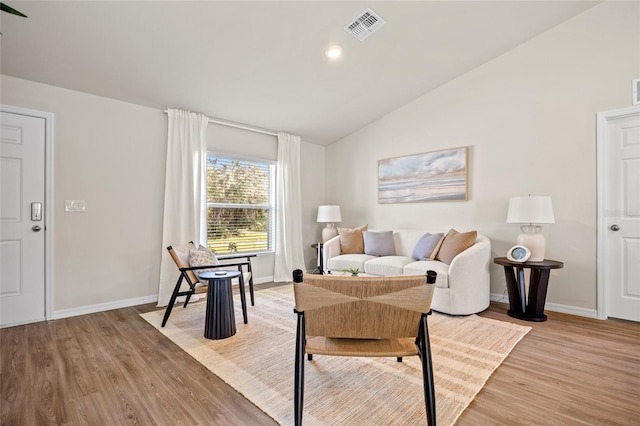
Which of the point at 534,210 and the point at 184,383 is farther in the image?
the point at 534,210

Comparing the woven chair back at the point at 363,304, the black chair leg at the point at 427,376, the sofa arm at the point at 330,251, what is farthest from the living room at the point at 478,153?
the black chair leg at the point at 427,376

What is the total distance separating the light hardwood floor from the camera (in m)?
1.67

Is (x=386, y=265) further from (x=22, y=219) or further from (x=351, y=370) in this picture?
(x=22, y=219)

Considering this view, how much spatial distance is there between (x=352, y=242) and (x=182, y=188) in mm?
2423

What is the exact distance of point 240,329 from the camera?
2.92 meters

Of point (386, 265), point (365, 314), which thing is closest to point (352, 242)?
point (386, 265)

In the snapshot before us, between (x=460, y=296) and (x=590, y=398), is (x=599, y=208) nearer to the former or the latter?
(x=460, y=296)

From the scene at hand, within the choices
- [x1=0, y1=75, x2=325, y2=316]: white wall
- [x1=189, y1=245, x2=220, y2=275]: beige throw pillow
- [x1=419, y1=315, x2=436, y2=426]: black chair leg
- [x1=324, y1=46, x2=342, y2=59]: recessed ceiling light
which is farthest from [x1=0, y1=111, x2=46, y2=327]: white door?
[x1=419, y1=315, x2=436, y2=426]: black chair leg

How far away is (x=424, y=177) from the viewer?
4531mm

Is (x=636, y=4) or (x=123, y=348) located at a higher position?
(x=636, y=4)

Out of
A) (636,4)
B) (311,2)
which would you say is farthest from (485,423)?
(636,4)

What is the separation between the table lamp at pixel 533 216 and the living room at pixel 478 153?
437 millimetres

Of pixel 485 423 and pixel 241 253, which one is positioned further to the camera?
pixel 241 253

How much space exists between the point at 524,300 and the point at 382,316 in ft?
8.53
